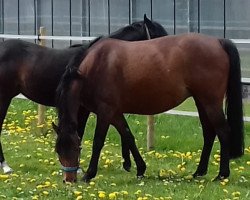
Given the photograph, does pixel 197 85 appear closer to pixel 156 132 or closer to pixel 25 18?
pixel 156 132

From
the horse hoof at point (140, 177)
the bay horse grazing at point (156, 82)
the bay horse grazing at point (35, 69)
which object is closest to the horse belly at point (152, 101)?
the bay horse grazing at point (156, 82)

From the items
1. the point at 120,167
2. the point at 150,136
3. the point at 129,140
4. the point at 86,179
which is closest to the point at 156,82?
the point at 129,140

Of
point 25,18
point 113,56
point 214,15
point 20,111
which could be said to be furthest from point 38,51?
point 25,18

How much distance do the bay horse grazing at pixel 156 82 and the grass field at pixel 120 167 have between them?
41 centimetres

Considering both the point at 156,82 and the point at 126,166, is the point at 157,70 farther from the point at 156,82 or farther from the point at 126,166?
the point at 126,166

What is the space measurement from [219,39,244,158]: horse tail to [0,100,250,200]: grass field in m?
0.37

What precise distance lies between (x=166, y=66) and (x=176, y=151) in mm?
2290

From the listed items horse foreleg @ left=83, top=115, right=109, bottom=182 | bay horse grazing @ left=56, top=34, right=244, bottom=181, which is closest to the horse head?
bay horse grazing @ left=56, top=34, right=244, bottom=181

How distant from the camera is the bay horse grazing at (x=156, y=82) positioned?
711 centimetres

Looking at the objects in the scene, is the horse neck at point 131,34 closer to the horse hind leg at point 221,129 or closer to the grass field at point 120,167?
the horse hind leg at point 221,129

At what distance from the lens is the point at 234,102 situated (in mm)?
7285

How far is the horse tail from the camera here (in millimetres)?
7180

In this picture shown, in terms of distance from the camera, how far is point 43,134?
1039 centimetres

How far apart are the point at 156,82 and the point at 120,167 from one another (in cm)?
143
